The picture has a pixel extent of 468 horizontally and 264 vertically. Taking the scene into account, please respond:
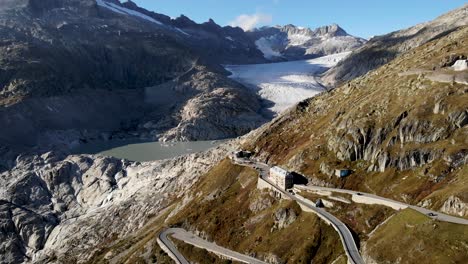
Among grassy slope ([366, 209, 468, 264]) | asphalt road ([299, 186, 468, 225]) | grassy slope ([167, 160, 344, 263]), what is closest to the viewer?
grassy slope ([366, 209, 468, 264])

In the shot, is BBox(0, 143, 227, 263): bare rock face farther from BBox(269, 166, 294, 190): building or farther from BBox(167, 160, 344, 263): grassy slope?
BBox(269, 166, 294, 190): building

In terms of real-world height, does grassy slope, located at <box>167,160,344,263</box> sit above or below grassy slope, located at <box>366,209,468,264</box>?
below

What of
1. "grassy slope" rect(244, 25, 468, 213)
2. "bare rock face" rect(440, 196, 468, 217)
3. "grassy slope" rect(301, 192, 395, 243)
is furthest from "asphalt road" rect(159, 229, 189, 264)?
"bare rock face" rect(440, 196, 468, 217)

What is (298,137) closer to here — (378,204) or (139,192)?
(378,204)

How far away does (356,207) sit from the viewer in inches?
2571

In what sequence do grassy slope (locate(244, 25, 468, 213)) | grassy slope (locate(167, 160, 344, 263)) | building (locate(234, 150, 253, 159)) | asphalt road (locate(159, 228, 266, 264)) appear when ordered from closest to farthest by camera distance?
1. grassy slope (locate(167, 160, 344, 263))
2. grassy slope (locate(244, 25, 468, 213))
3. asphalt road (locate(159, 228, 266, 264))
4. building (locate(234, 150, 253, 159))

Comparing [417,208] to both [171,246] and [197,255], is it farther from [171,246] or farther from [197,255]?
[171,246]

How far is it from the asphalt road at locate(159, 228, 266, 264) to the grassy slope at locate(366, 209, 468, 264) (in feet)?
59.5

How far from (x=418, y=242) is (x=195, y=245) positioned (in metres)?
37.2

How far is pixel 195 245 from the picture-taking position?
3076 inches

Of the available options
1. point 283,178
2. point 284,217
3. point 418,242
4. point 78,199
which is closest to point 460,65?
point 283,178

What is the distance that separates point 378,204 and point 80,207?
9628 cm

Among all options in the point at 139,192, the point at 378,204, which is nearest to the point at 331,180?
the point at 378,204

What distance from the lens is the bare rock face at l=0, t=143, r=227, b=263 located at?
370 ft
